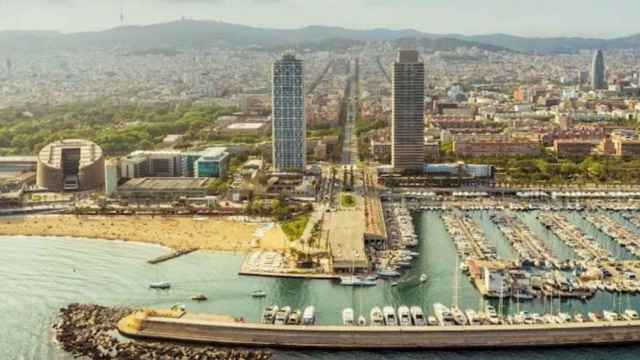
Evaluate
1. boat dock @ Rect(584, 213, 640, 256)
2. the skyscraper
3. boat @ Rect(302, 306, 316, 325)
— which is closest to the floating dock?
boat @ Rect(302, 306, 316, 325)

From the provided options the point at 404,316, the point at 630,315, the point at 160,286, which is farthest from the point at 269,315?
the point at 630,315

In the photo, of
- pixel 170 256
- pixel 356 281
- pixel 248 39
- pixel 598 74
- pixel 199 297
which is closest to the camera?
pixel 199 297

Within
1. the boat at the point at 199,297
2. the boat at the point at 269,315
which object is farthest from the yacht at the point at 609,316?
the boat at the point at 199,297

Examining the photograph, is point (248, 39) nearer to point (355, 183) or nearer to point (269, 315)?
point (355, 183)

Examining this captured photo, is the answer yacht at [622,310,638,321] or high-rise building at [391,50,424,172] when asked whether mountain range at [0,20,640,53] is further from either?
yacht at [622,310,638,321]

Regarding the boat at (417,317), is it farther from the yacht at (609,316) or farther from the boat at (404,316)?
the yacht at (609,316)

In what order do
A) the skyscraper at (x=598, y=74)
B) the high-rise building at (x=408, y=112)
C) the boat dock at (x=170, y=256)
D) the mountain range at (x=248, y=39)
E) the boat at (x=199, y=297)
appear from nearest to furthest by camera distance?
the boat at (x=199, y=297)
the boat dock at (x=170, y=256)
the high-rise building at (x=408, y=112)
the skyscraper at (x=598, y=74)
the mountain range at (x=248, y=39)
